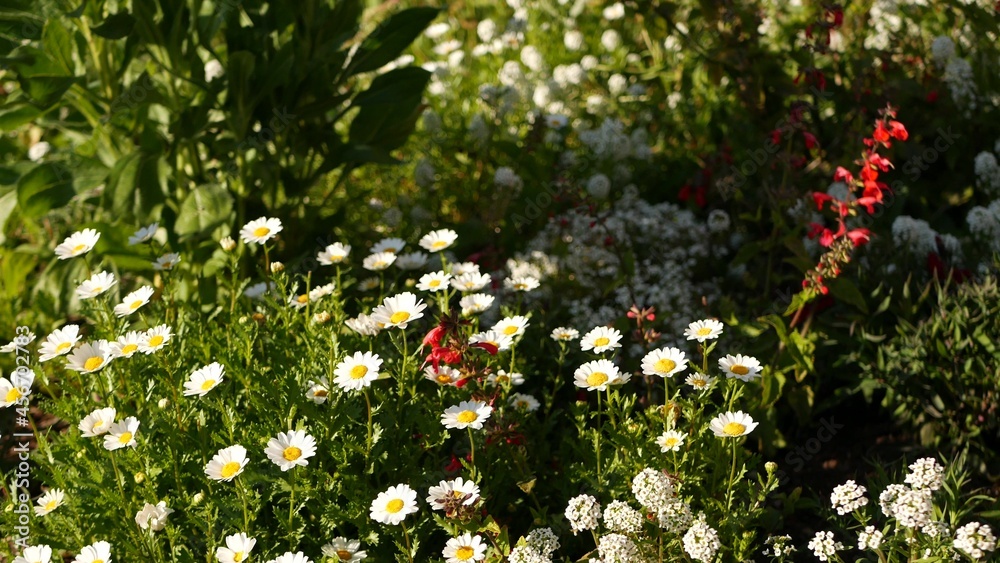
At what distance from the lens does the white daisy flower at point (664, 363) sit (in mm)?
2094

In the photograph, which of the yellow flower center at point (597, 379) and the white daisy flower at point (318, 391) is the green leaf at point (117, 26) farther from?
the yellow flower center at point (597, 379)

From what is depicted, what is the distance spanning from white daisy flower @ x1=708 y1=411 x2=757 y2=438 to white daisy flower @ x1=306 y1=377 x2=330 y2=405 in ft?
2.72

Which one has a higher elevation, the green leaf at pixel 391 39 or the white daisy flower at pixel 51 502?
the green leaf at pixel 391 39

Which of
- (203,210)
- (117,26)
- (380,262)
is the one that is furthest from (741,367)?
(117,26)

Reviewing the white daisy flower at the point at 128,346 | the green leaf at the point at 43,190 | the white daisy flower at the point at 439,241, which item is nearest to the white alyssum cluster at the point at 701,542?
the white daisy flower at the point at 439,241

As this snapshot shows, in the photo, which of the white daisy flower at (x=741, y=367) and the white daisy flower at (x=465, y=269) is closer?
the white daisy flower at (x=741, y=367)

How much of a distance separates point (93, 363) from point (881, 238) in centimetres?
238

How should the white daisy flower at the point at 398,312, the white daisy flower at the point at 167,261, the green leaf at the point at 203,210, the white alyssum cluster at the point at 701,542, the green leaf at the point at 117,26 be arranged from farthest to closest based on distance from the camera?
the green leaf at the point at 203,210
the green leaf at the point at 117,26
the white daisy flower at the point at 167,261
the white daisy flower at the point at 398,312
the white alyssum cluster at the point at 701,542

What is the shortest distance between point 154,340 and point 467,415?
2.39 feet

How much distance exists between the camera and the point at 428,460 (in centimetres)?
236

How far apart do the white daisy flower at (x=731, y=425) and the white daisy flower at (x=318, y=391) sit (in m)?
0.83

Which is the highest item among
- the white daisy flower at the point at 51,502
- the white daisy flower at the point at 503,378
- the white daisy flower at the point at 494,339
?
the white daisy flower at the point at 494,339

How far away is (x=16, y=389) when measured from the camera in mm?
2184

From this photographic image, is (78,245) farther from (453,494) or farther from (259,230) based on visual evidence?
(453,494)
